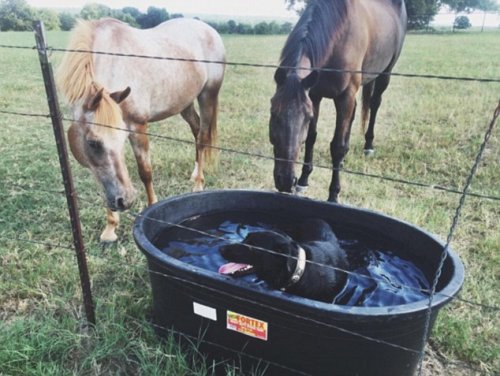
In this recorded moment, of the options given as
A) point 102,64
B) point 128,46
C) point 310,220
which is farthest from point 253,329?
point 128,46

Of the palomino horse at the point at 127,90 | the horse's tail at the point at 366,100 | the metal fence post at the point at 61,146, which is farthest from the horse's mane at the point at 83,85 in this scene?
the horse's tail at the point at 366,100

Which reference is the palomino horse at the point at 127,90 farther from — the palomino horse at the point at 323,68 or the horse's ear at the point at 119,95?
the palomino horse at the point at 323,68

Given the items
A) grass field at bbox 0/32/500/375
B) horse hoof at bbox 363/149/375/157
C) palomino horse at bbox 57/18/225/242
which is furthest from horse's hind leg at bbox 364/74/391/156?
palomino horse at bbox 57/18/225/242

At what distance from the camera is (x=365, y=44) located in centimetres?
398

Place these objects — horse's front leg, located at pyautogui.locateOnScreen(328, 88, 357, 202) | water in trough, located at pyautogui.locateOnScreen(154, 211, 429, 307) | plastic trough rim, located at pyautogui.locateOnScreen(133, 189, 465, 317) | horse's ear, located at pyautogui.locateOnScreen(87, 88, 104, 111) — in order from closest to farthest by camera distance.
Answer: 1. plastic trough rim, located at pyautogui.locateOnScreen(133, 189, 465, 317)
2. water in trough, located at pyautogui.locateOnScreen(154, 211, 429, 307)
3. horse's ear, located at pyautogui.locateOnScreen(87, 88, 104, 111)
4. horse's front leg, located at pyautogui.locateOnScreen(328, 88, 357, 202)

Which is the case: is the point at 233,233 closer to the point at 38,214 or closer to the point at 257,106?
→ the point at 38,214

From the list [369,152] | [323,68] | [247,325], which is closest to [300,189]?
[323,68]

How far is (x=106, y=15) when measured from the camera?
29.4 meters

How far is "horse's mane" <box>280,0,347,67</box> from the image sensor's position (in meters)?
3.32

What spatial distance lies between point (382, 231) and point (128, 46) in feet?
7.94

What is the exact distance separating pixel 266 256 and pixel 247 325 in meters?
0.32

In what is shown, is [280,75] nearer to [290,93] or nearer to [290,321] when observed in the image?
[290,93]

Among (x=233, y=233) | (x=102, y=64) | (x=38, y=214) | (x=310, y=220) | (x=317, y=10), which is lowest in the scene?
(x=38, y=214)

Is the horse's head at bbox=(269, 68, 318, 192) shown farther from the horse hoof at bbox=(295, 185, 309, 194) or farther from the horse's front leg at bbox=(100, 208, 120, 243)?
the horse's front leg at bbox=(100, 208, 120, 243)
